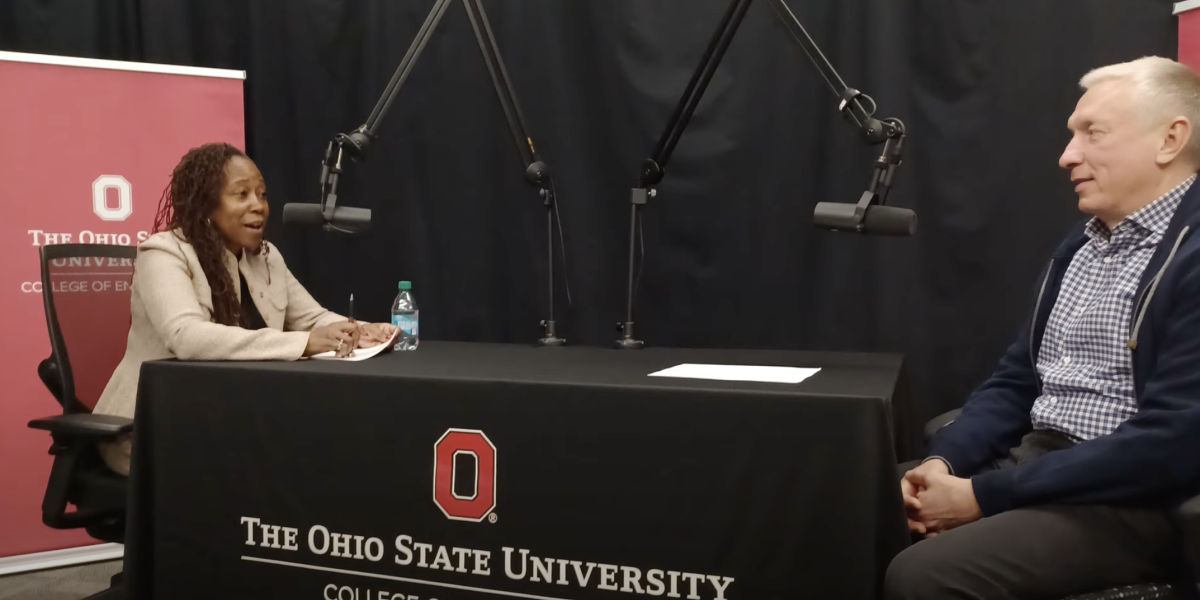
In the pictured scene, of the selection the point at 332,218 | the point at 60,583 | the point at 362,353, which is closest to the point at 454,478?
the point at 362,353

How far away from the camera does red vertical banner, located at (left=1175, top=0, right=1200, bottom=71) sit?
199 centimetres

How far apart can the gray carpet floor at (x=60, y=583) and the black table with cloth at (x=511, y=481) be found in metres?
0.86

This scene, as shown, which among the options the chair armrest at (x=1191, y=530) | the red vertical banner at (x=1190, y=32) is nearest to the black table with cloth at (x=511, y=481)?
the chair armrest at (x=1191, y=530)

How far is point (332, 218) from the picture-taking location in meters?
1.99

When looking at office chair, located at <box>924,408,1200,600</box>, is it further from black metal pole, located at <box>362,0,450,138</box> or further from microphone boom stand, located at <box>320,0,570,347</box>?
black metal pole, located at <box>362,0,450,138</box>

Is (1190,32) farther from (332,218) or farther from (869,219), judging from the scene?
(332,218)

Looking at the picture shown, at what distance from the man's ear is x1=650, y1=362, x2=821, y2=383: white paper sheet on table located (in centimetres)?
69

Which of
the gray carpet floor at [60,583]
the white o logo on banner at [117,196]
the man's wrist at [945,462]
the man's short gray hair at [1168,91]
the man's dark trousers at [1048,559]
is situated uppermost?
the man's short gray hair at [1168,91]

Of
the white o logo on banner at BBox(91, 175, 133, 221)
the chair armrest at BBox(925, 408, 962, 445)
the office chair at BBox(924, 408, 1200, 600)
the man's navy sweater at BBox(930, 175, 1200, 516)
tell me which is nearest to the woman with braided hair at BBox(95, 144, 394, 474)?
the white o logo on banner at BBox(91, 175, 133, 221)

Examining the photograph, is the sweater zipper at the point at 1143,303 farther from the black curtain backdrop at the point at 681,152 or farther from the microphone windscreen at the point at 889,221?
the black curtain backdrop at the point at 681,152

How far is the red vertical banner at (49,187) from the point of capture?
8.57 ft

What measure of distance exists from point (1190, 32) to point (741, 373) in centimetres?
141

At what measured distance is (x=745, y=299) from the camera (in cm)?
253

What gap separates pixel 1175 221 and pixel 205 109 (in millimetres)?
2769
